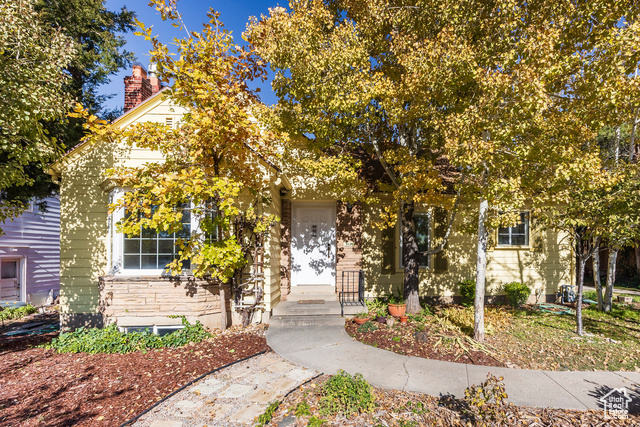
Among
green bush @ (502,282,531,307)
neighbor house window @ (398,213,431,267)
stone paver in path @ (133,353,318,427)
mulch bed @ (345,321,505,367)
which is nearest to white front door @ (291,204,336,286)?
mulch bed @ (345,321,505,367)

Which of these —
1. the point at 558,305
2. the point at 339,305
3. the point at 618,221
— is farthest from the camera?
the point at 558,305

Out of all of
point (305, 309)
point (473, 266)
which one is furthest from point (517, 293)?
point (305, 309)

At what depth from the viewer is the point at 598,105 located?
4.80 meters

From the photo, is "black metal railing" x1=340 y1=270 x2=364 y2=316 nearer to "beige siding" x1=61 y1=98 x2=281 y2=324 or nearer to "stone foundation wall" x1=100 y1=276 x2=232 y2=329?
"beige siding" x1=61 y1=98 x2=281 y2=324

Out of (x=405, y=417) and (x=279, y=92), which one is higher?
(x=279, y=92)

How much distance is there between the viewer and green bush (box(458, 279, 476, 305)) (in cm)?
843

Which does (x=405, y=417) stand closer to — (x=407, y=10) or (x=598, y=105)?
(x=598, y=105)

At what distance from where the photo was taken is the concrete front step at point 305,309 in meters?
6.80

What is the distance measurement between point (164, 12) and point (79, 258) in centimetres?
534

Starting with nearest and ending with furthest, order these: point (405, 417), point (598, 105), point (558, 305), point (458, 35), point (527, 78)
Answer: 1. point (405, 417)
2. point (527, 78)
3. point (598, 105)
4. point (458, 35)
5. point (558, 305)

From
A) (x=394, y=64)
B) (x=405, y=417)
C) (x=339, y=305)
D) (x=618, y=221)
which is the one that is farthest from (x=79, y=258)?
(x=618, y=221)

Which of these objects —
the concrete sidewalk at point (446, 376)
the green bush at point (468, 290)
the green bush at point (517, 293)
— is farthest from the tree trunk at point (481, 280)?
the green bush at point (517, 293)

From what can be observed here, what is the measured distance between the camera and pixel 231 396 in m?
3.76

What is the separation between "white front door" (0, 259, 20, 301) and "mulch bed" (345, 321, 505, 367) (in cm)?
1165
